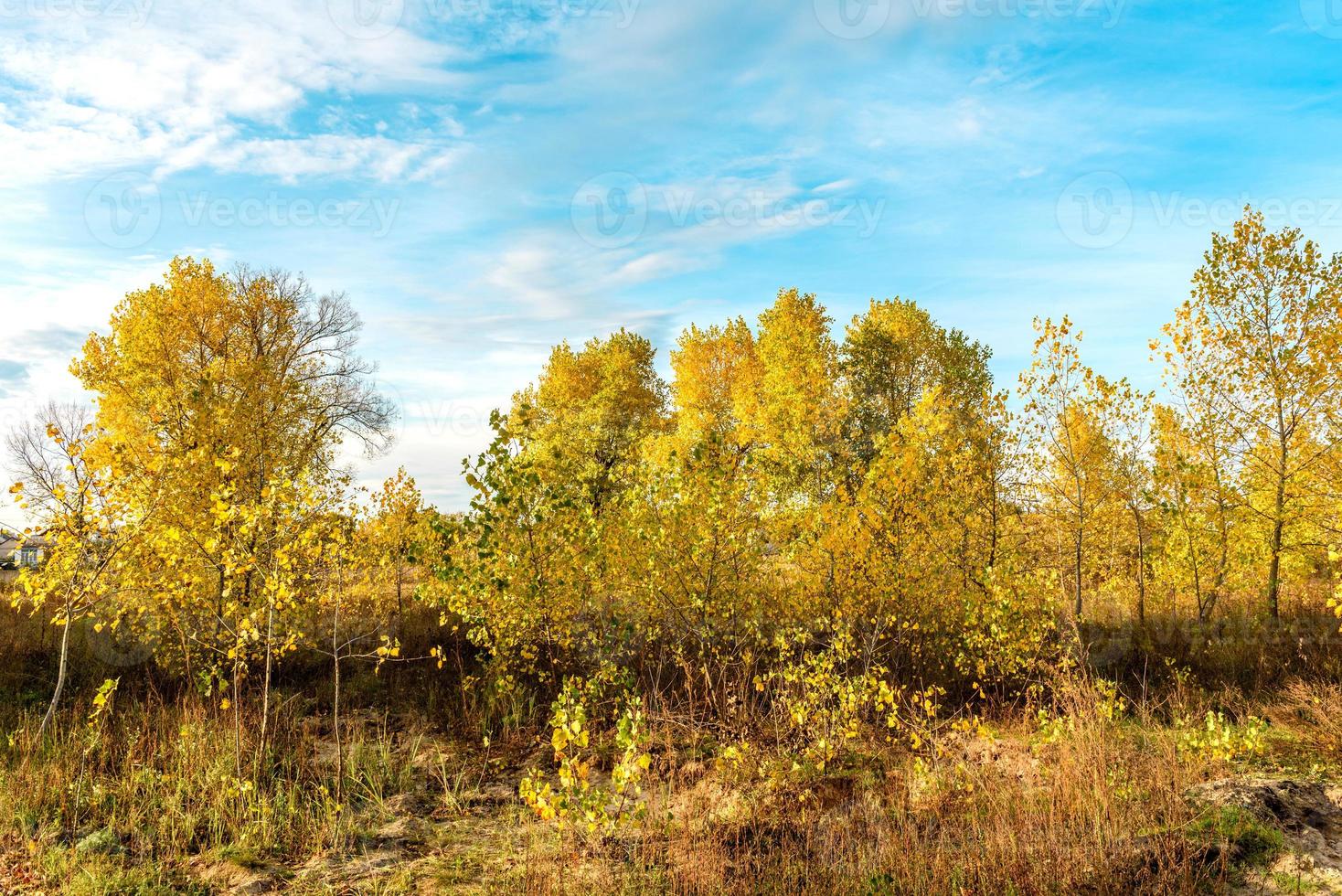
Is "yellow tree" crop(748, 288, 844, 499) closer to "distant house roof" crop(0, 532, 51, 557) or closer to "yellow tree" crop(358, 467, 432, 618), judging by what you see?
"yellow tree" crop(358, 467, 432, 618)

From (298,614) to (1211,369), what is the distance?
1570cm

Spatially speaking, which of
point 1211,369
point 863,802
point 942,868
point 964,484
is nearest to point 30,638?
point 863,802

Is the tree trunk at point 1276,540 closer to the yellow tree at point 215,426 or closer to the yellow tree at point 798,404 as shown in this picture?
the yellow tree at point 798,404

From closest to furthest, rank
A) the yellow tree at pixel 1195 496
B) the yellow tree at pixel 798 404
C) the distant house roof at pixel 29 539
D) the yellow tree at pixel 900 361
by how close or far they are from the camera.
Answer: the distant house roof at pixel 29 539, the yellow tree at pixel 1195 496, the yellow tree at pixel 798 404, the yellow tree at pixel 900 361

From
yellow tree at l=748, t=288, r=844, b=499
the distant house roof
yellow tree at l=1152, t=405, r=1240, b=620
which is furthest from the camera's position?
yellow tree at l=748, t=288, r=844, b=499

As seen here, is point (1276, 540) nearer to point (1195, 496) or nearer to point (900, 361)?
point (1195, 496)

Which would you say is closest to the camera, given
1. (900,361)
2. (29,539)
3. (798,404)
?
(29,539)

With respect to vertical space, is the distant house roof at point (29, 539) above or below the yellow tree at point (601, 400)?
below

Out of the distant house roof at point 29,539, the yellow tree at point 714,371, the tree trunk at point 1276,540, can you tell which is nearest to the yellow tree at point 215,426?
the distant house roof at point 29,539

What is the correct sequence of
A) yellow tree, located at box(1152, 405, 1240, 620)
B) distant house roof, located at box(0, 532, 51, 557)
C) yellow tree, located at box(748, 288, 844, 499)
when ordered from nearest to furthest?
distant house roof, located at box(0, 532, 51, 557) < yellow tree, located at box(1152, 405, 1240, 620) < yellow tree, located at box(748, 288, 844, 499)

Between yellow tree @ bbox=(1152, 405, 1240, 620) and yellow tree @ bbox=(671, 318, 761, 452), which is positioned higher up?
yellow tree @ bbox=(671, 318, 761, 452)

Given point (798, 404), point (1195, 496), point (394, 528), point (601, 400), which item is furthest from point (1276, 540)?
point (601, 400)

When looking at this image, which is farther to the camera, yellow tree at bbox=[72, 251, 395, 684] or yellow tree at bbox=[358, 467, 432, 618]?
yellow tree at bbox=[358, 467, 432, 618]

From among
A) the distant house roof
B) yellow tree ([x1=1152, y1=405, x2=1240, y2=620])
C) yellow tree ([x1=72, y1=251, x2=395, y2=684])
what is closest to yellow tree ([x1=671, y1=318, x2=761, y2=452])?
yellow tree ([x1=72, y1=251, x2=395, y2=684])
